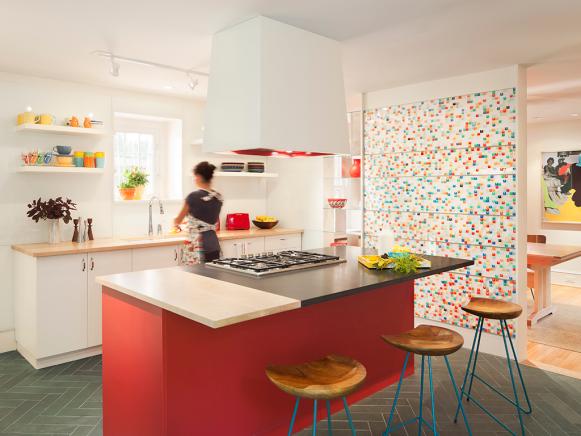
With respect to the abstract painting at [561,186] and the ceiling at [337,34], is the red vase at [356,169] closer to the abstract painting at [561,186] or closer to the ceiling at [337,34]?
the ceiling at [337,34]

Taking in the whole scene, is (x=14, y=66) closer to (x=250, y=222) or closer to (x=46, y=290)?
(x=46, y=290)

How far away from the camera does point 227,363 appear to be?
8.12 ft

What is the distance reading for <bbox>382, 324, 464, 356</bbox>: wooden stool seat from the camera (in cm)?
239

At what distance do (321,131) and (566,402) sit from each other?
103 inches

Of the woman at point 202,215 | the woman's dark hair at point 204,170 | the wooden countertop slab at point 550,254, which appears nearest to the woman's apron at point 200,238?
the woman at point 202,215

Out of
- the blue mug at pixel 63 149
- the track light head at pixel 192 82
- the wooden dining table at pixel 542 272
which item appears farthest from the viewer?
the wooden dining table at pixel 542 272

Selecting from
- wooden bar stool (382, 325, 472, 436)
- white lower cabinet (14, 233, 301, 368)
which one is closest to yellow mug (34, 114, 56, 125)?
white lower cabinet (14, 233, 301, 368)

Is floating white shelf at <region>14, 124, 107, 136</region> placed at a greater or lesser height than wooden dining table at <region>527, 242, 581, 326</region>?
greater

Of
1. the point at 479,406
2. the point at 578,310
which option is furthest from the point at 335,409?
the point at 578,310

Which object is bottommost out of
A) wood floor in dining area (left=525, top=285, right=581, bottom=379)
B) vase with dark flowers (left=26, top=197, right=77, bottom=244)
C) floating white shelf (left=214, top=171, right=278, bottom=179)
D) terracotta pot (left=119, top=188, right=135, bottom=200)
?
wood floor in dining area (left=525, top=285, right=581, bottom=379)

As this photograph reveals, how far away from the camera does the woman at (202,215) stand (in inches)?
158

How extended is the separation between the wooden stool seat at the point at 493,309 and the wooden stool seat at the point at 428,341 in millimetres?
452

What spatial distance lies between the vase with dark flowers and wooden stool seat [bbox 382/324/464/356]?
10.9 feet

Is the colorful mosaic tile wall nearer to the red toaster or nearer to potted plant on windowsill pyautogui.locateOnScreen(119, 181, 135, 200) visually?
the red toaster
